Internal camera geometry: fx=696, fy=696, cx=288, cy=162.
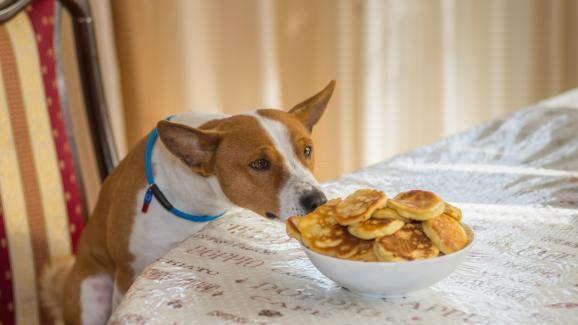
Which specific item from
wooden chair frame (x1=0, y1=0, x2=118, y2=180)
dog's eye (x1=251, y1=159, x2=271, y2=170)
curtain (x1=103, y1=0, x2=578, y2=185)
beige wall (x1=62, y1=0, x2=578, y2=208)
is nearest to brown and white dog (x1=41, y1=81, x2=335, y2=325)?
dog's eye (x1=251, y1=159, x2=271, y2=170)

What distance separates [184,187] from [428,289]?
2.41 feet

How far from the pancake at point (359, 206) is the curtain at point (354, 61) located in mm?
1827

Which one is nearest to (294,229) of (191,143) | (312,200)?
(312,200)

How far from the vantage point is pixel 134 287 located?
883 millimetres

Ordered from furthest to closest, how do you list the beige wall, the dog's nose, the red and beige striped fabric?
the beige wall
the red and beige striped fabric
the dog's nose

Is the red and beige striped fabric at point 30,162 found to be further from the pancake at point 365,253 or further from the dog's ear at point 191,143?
the pancake at point 365,253

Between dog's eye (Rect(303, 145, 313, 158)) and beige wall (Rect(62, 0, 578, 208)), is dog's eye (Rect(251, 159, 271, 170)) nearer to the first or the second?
dog's eye (Rect(303, 145, 313, 158))

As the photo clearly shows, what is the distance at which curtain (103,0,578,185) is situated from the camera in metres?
2.58

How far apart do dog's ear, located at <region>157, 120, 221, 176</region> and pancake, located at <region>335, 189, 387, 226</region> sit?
19.4 inches

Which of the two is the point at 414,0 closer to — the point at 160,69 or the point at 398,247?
the point at 160,69

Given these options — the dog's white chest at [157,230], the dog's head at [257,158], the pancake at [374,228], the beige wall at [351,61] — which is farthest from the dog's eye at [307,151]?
the beige wall at [351,61]

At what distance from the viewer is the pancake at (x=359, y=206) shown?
31.3 inches

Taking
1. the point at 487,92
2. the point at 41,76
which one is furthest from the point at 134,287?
the point at 487,92

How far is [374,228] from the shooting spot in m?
0.78
